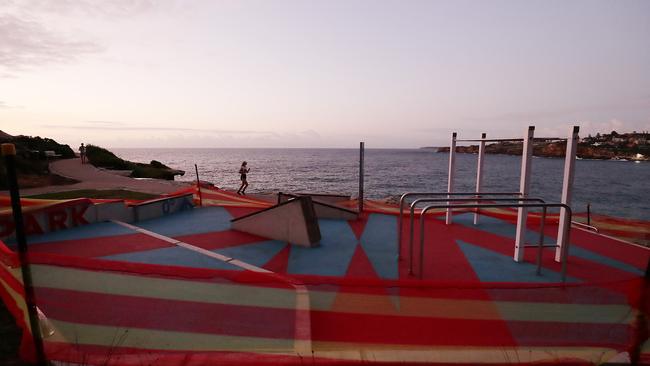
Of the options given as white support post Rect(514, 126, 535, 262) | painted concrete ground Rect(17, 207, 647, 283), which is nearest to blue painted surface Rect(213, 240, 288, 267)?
painted concrete ground Rect(17, 207, 647, 283)

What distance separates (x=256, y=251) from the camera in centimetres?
680

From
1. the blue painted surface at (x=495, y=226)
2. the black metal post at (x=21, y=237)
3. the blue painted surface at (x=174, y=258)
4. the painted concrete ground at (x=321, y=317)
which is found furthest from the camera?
the blue painted surface at (x=495, y=226)

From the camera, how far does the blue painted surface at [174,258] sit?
567cm

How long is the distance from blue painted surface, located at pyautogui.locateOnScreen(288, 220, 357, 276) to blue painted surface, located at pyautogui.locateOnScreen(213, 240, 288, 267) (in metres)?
0.39

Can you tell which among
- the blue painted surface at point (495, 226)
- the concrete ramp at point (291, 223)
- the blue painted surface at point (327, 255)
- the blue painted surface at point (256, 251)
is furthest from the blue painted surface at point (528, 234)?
the blue painted surface at point (256, 251)

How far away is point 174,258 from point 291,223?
244 centimetres

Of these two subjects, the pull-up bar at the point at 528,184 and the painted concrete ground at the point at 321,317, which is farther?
the pull-up bar at the point at 528,184

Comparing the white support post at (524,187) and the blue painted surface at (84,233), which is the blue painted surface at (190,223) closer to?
the blue painted surface at (84,233)

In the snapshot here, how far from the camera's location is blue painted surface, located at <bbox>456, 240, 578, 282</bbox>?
5.40 meters

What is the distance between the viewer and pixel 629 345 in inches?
108

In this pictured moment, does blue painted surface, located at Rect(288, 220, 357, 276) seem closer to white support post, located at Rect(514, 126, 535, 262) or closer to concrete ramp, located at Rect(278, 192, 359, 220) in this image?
concrete ramp, located at Rect(278, 192, 359, 220)

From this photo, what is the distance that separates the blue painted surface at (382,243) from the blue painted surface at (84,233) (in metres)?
5.58

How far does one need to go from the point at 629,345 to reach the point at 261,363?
3039 mm

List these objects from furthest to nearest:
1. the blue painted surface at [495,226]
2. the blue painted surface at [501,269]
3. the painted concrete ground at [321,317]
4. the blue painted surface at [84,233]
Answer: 1. the blue painted surface at [495,226]
2. the blue painted surface at [84,233]
3. the blue painted surface at [501,269]
4. the painted concrete ground at [321,317]
